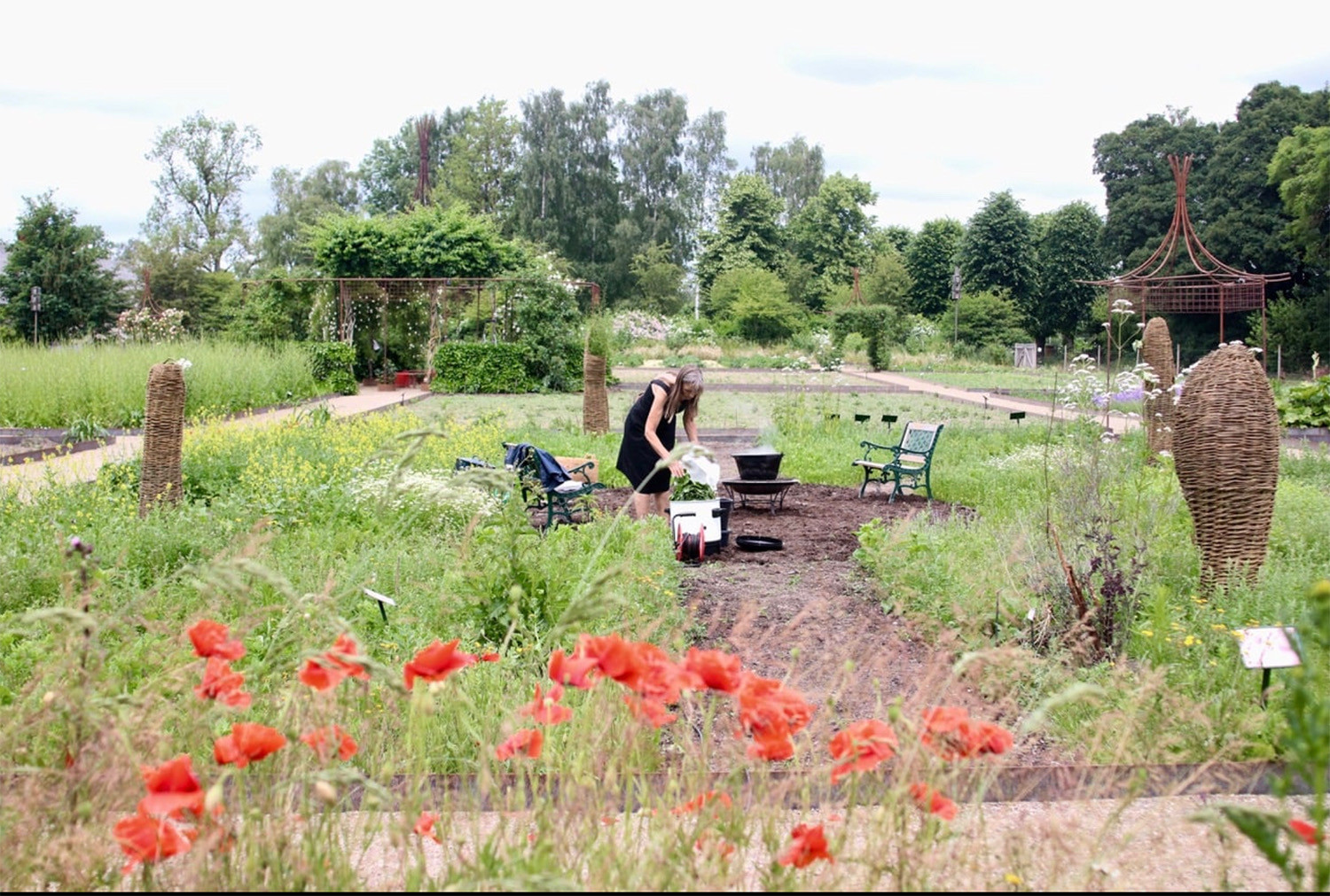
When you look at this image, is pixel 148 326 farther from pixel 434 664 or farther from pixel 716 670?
pixel 716 670

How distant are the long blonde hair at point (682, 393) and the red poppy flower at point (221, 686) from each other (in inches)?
217

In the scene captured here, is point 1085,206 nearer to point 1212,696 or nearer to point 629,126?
point 629,126

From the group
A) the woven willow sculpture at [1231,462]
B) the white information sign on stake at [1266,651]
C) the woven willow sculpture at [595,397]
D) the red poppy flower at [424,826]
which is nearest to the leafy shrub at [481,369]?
the woven willow sculpture at [595,397]

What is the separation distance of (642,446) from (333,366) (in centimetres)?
1524

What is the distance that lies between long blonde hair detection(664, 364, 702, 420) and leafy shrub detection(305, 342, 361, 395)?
14751mm

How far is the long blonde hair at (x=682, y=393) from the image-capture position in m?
7.24

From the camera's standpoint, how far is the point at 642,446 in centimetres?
755

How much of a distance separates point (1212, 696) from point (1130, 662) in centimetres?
61

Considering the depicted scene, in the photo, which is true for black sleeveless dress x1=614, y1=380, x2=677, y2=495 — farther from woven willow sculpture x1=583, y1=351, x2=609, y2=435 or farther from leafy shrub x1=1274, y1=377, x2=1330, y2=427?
leafy shrub x1=1274, y1=377, x2=1330, y2=427

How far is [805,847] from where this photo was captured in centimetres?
163

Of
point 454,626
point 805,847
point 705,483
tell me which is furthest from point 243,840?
point 705,483

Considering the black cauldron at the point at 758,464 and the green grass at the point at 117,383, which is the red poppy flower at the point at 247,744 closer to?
the black cauldron at the point at 758,464

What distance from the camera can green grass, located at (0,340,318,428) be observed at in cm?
1346

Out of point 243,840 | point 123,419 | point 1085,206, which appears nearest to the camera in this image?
point 243,840
